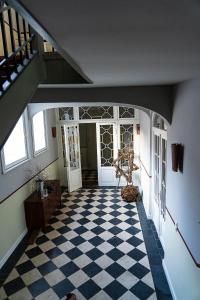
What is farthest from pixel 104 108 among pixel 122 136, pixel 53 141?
pixel 53 141

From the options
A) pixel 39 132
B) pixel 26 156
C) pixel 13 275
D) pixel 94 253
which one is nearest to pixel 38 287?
pixel 13 275

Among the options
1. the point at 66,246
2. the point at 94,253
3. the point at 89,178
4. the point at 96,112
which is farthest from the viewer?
the point at 89,178

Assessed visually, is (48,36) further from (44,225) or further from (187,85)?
(44,225)

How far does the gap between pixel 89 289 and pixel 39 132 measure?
139 inches

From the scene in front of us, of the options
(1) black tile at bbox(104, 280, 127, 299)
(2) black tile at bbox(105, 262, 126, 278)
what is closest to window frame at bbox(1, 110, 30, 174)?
(2) black tile at bbox(105, 262, 126, 278)

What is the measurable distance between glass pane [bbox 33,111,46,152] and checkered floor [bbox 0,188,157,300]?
158cm

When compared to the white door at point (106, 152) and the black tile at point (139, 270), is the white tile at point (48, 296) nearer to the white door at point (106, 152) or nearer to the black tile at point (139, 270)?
the black tile at point (139, 270)

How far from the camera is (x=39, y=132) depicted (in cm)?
529

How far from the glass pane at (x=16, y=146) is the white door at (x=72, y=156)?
1.75m

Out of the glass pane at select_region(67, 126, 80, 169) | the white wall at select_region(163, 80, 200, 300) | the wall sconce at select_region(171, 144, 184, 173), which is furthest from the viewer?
the glass pane at select_region(67, 126, 80, 169)

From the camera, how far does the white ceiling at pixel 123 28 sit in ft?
2.15

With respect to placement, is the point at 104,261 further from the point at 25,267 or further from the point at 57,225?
the point at 57,225

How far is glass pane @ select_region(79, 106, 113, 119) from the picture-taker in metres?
6.26

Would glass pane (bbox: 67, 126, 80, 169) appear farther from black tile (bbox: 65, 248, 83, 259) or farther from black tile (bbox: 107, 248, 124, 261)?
black tile (bbox: 107, 248, 124, 261)
